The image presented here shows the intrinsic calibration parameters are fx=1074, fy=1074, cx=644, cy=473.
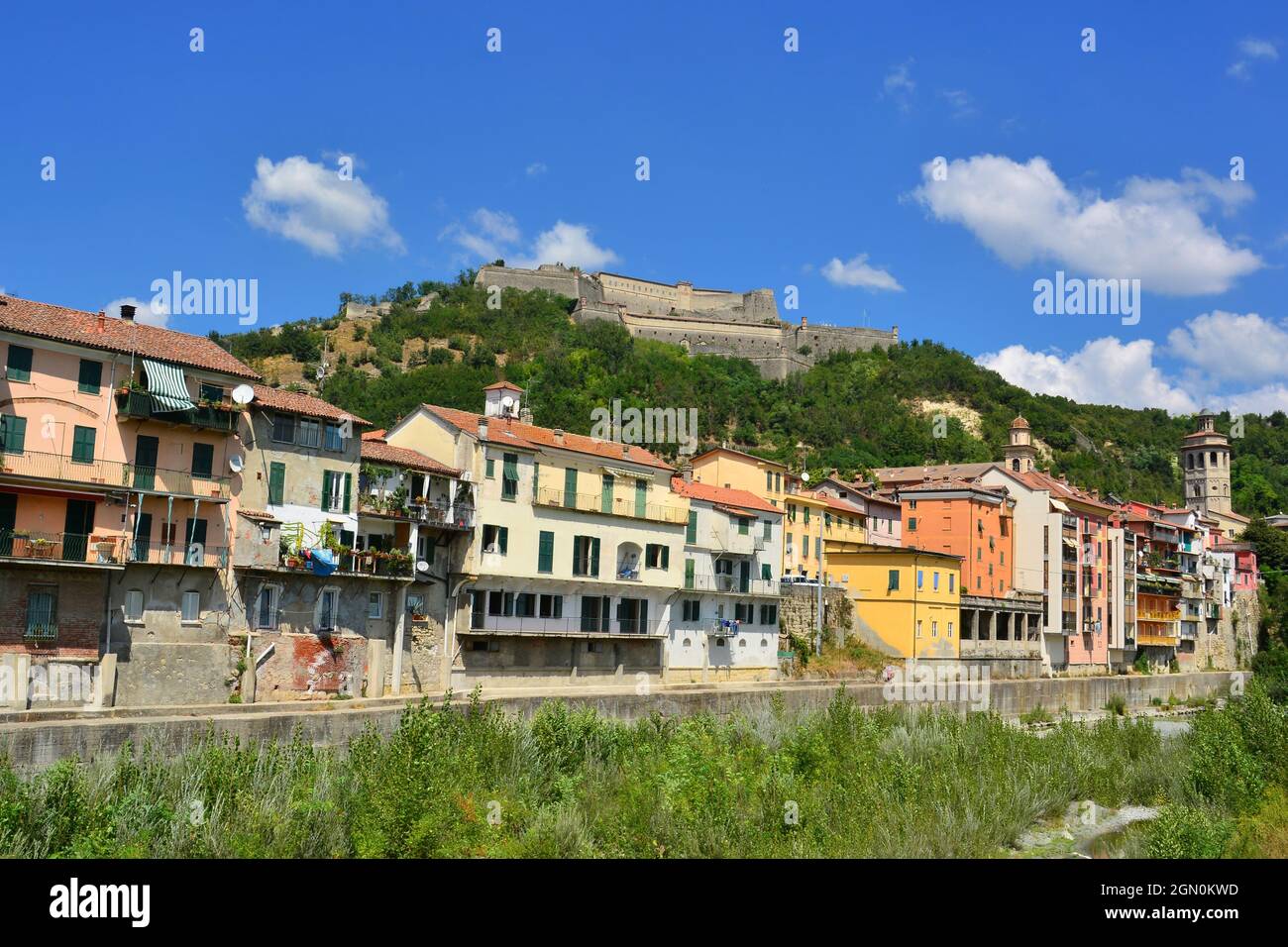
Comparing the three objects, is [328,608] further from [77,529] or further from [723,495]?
[723,495]

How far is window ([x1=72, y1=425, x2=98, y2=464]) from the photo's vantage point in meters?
33.2

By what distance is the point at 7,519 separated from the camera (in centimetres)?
3177

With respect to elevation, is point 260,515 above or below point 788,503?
below

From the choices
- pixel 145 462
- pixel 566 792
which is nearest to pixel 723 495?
pixel 145 462

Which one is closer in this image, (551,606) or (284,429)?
(284,429)

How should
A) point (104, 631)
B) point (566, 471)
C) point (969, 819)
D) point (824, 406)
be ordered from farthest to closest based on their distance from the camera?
point (824, 406), point (566, 471), point (104, 631), point (969, 819)

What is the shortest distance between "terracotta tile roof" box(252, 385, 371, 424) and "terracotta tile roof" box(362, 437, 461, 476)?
6.21ft

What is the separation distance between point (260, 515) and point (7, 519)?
24.6 ft

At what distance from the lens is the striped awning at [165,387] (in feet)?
112

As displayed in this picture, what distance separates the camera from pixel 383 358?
438ft

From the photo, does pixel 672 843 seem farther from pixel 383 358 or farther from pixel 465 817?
pixel 383 358

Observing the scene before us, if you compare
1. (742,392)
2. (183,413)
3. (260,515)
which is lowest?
(260,515)
